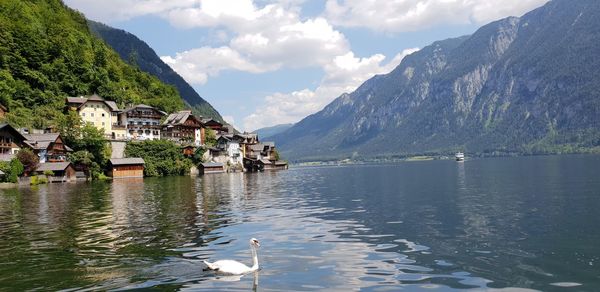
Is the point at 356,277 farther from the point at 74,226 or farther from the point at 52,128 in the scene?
the point at 52,128

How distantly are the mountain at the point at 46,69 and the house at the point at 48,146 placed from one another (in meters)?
8.80

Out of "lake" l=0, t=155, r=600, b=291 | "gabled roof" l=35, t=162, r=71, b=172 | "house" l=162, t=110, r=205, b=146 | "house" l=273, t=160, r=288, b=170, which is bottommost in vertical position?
"lake" l=0, t=155, r=600, b=291

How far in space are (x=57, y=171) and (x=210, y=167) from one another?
1791 inches

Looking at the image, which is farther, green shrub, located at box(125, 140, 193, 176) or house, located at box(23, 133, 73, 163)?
green shrub, located at box(125, 140, 193, 176)

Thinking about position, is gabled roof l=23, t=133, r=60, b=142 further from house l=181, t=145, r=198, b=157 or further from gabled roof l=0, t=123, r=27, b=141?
house l=181, t=145, r=198, b=157

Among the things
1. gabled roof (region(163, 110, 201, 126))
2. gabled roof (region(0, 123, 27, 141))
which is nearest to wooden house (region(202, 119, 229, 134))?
gabled roof (region(163, 110, 201, 126))

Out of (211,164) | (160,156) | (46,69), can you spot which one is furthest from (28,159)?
(211,164)

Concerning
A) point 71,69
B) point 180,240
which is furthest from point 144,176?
point 180,240

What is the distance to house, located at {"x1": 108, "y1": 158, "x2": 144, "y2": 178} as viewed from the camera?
104 metres

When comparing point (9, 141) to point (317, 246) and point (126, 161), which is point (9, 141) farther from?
point (317, 246)

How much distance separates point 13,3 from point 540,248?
152507 millimetres

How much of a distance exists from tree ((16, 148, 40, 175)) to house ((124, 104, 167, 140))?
3860 centimetres

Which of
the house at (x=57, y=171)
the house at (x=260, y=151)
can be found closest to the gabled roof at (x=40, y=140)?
the house at (x=57, y=171)

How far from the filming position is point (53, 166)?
9100 centimetres
